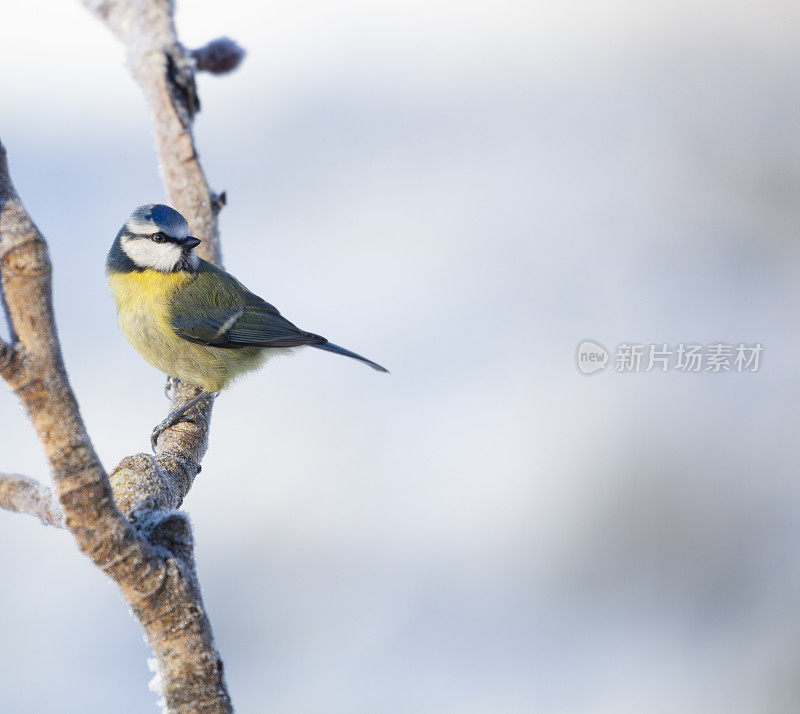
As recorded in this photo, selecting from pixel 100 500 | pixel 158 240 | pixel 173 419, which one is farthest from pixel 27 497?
pixel 158 240

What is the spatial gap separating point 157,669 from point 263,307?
1.21 metres

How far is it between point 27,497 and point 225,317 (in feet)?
2.90

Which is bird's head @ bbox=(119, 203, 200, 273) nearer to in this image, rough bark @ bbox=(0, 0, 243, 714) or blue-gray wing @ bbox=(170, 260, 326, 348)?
blue-gray wing @ bbox=(170, 260, 326, 348)

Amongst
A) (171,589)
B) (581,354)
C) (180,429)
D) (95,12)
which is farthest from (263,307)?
(581,354)

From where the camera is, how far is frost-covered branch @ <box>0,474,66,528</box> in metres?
0.94

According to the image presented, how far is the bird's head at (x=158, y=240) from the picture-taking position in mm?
1628

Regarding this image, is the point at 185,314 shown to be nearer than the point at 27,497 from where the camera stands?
No

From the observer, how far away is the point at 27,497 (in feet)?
3.26

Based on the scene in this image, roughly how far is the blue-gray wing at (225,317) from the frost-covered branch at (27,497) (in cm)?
77

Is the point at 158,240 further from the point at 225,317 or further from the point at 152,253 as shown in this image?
the point at 225,317

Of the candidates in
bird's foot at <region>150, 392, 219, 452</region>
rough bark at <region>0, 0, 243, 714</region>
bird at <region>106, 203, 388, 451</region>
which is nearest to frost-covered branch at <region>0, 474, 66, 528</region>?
rough bark at <region>0, 0, 243, 714</region>

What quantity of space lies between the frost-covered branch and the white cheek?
751 millimetres

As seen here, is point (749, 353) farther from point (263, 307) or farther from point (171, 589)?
point (171, 589)

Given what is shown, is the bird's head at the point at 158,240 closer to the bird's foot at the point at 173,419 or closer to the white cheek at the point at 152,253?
the white cheek at the point at 152,253
